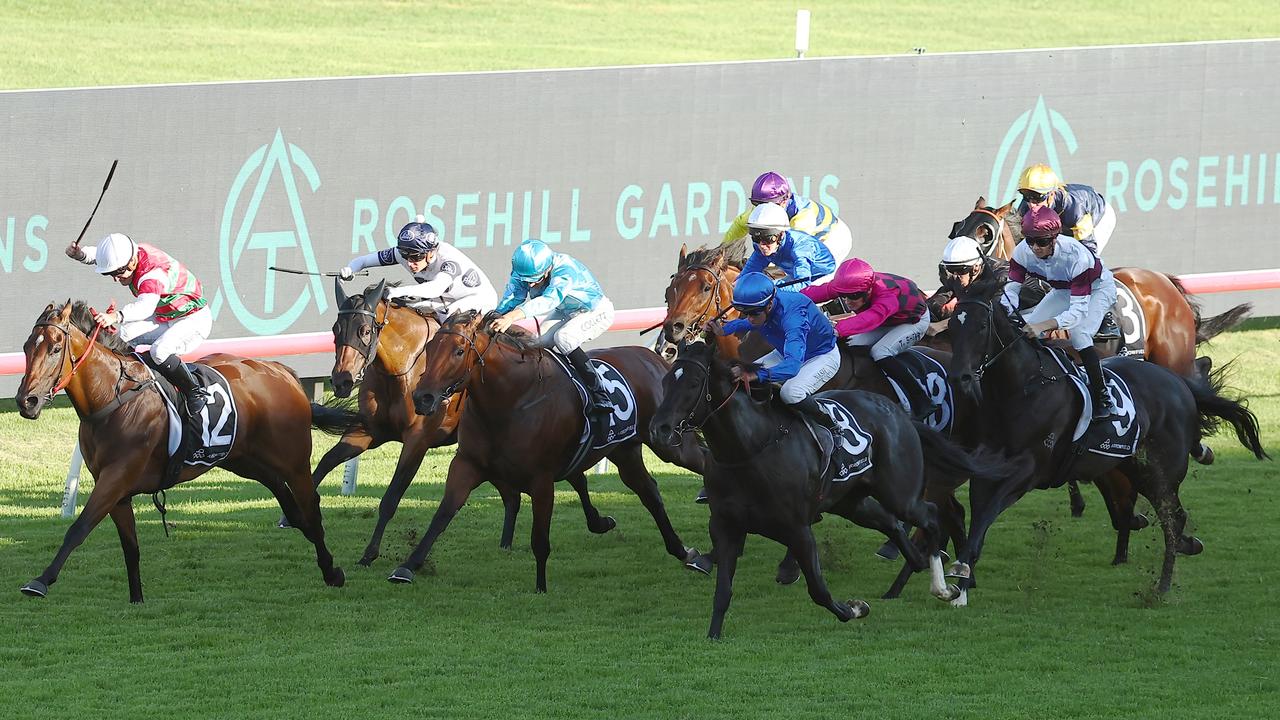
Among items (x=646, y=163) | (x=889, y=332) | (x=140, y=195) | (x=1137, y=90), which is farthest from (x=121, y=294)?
(x=1137, y=90)

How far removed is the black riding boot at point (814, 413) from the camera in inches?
325

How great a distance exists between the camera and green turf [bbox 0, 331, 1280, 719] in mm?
7184

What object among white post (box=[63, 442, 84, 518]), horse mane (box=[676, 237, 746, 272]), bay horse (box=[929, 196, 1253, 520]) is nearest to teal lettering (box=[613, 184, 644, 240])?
bay horse (box=[929, 196, 1253, 520])

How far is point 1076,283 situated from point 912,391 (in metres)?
1.03

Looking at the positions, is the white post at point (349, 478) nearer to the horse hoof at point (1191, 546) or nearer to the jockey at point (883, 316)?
the jockey at point (883, 316)

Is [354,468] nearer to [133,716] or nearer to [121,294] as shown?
[121,294]

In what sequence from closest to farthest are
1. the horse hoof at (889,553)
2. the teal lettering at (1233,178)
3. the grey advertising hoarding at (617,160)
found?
the horse hoof at (889,553) < the grey advertising hoarding at (617,160) < the teal lettering at (1233,178)

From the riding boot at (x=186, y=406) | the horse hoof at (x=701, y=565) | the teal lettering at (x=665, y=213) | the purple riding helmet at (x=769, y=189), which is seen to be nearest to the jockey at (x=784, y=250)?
the purple riding helmet at (x=769, y=189)

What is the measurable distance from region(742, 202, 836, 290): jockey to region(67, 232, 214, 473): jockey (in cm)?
288

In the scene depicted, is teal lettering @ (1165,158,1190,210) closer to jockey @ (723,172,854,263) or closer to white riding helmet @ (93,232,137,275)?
jockey @ (723,172,854,263)

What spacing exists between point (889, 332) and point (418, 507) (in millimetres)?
3475

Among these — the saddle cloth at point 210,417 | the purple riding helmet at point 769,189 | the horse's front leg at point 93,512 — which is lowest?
the horse's front leg at point 93,512

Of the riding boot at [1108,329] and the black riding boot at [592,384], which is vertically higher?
the riding boot at [1108,329]

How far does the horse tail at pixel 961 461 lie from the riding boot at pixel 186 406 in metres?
3.57
